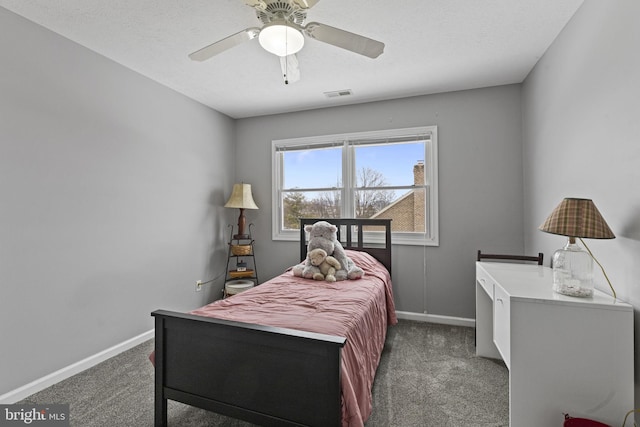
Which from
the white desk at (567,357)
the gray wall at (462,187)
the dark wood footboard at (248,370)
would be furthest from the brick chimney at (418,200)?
the dark wood footboard at (248,370)

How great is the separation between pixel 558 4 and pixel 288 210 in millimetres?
3159

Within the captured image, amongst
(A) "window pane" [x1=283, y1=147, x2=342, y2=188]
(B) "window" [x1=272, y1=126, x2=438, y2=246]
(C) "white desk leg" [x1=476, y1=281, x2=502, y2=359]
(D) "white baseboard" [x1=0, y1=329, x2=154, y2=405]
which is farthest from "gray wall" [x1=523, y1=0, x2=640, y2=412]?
(D) "white baseboard" [x1=0, y1=329, x2=154, y2=405]

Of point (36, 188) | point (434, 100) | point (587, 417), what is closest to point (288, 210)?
point (434, 100)

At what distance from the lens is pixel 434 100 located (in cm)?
A: 332

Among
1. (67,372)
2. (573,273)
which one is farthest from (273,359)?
(67,372)

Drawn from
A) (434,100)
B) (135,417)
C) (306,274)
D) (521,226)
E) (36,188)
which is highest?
(434,100)

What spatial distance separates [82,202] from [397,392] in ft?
9.11

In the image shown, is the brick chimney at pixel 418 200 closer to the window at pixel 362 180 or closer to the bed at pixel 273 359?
the window at pixel 362 180

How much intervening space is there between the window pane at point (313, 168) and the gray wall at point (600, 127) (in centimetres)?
210

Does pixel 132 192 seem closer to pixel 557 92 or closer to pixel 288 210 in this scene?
pixel 288 210

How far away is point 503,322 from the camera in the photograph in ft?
5.73

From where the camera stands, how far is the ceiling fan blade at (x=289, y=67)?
1.98m

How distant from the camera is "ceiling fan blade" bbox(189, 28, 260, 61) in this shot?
1737mm

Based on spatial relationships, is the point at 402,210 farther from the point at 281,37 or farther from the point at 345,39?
the point at 281,37
